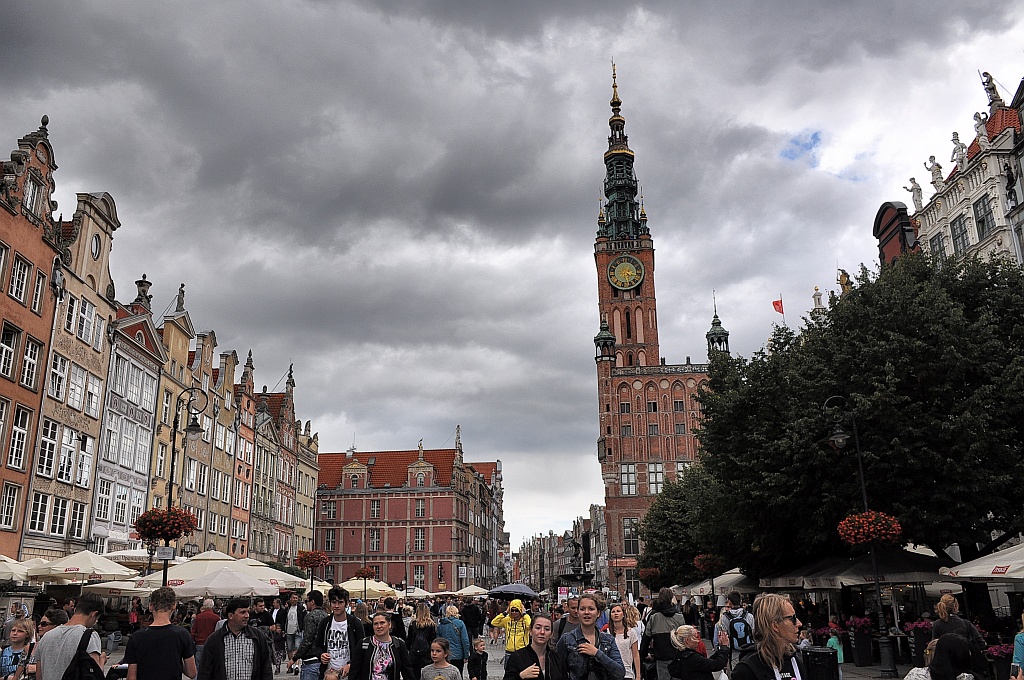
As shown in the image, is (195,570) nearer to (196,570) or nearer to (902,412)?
(196,570)

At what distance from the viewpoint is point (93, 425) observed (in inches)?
1277

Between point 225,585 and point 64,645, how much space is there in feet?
40.4

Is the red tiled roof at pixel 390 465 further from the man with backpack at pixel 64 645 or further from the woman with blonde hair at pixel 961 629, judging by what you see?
the man with backpack at pixel 64 645

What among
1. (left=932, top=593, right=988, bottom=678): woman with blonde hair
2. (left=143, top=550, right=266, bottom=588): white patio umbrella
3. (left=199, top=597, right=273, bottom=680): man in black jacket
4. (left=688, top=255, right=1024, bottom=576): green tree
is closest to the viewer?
(left=199, top=597, right=273, bottom=680): man in black jacket

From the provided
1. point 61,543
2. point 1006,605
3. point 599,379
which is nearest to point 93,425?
point 61,543

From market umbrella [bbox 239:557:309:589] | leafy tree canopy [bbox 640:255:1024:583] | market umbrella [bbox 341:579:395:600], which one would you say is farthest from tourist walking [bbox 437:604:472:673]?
market umbrella [bbox 341:579:395:600]

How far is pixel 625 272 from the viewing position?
89438 millimetres

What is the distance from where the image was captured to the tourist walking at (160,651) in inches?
293

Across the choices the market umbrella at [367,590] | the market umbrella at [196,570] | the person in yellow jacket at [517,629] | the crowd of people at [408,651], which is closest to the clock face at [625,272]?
the market umbrella at [367,590]

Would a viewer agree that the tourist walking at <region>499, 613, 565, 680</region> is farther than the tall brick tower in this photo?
No

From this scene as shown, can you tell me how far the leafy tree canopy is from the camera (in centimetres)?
2089

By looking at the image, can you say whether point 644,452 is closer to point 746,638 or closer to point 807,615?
point 807,615

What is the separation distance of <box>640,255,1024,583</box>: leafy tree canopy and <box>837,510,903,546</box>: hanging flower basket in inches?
95.1

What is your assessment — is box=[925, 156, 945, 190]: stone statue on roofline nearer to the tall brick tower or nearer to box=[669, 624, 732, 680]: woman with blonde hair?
box=[669, 624, 732, 680]: woman with blonde hair
